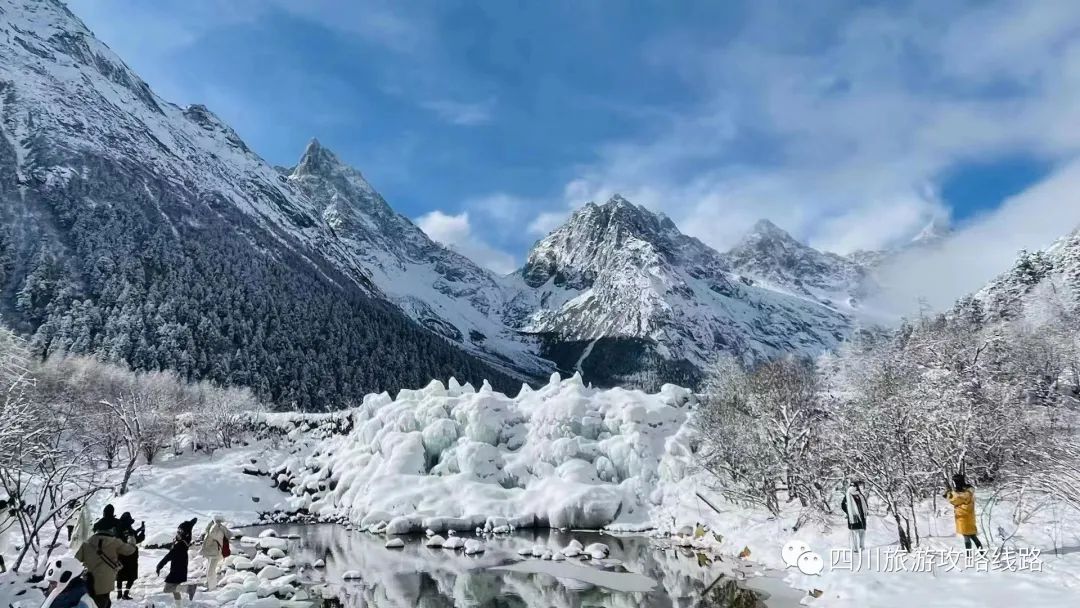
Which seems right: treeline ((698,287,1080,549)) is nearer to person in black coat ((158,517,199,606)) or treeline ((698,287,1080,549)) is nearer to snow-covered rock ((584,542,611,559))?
snow-covered rock ((584,542,611,559))

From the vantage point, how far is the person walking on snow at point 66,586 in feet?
27.2

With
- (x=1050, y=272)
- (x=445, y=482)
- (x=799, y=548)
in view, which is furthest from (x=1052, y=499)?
(x=1050, y=272)

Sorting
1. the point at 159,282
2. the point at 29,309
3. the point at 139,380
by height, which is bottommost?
the point at 139,380

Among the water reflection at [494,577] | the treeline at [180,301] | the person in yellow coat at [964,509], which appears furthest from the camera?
the treeline at [180,301]

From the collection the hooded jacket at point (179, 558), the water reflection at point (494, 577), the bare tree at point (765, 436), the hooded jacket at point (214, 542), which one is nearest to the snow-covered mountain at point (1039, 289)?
the bare tree at point (765, 436)

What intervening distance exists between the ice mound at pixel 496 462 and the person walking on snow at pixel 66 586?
22.5 m

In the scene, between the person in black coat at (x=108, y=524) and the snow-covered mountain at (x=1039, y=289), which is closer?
the person in black coat at (x=108, y=524)

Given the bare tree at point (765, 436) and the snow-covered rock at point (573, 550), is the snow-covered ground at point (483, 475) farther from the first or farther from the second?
the snow-covered rock at point (573, 550)

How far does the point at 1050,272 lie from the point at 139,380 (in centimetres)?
10306

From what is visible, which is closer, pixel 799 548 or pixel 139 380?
pixel 799 548

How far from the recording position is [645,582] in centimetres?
1894

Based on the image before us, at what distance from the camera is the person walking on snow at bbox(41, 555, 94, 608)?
326 inches

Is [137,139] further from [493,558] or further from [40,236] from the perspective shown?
[493,558]

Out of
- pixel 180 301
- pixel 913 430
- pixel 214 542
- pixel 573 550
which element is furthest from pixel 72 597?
pixel 180 301
